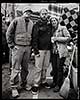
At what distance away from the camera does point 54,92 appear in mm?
2598

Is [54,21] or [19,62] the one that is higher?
[54,21]

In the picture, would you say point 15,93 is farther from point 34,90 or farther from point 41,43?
point 41,43

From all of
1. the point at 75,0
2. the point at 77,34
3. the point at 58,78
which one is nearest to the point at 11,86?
the point at 58,78

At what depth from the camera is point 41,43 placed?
2561mm

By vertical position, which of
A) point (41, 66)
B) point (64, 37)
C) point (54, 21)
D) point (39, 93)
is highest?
point (54, 21)

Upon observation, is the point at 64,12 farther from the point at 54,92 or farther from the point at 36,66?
the point at 54,92

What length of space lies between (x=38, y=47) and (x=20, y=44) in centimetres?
18

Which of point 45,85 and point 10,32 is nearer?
point 10,32

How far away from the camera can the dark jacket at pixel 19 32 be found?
253 cm

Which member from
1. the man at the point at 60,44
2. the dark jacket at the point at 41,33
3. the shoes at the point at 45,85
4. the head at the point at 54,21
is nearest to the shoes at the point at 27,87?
the shoes at the point at 45,85

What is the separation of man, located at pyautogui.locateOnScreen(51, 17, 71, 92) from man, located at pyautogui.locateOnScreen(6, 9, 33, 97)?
26 centimetres

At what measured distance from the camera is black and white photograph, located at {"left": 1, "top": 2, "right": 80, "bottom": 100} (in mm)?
2537

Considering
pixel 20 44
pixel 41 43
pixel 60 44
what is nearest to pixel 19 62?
pixel 20 44

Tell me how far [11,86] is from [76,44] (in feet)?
2.57
